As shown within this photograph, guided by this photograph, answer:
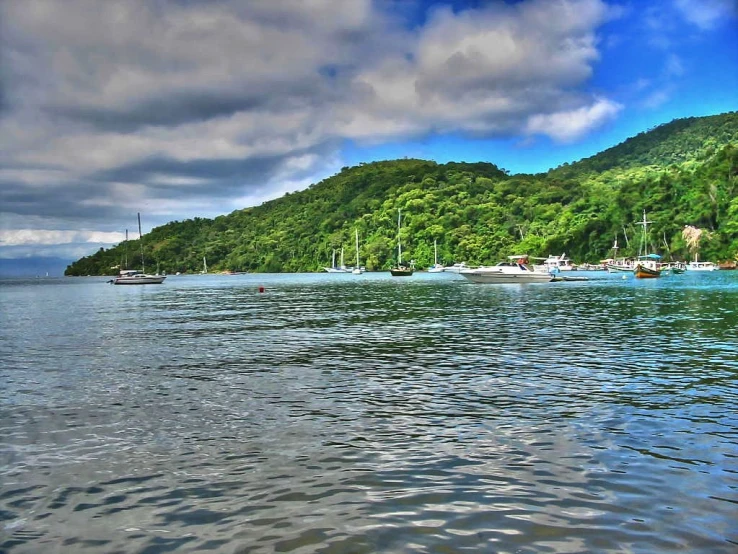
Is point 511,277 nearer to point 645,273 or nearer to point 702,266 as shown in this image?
point 645,273

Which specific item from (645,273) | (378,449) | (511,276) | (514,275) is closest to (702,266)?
(645,273)

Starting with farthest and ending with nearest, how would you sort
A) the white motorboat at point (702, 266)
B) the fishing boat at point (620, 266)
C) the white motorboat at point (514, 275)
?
the fishing boat at point (620, 266) → the white motorboat at point (702, 266) → the white motorboat at point (514, 275)

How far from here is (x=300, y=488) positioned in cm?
996

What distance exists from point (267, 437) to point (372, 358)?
11.4 m

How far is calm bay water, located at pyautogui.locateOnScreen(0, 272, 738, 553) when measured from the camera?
8328 millimetres

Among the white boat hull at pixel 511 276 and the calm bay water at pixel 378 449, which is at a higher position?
the white boat hull at pixel 511 276

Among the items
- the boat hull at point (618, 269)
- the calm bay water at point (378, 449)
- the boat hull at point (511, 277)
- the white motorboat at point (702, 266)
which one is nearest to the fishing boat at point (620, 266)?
the boat hull at point (618, 269)

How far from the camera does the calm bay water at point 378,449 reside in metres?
8.33

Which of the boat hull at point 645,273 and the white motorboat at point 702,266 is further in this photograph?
the white motorboat at point 702,266

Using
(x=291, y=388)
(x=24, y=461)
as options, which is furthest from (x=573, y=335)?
(x=24, y=461)

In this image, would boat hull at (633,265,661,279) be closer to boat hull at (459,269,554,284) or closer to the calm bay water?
boat hull at (459,269,554,284)

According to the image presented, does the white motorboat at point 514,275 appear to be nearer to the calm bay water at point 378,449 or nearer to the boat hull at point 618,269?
the boat hull at point 618,269

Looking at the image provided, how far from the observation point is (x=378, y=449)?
11992 millimetres

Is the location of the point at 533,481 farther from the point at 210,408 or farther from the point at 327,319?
the point at 327,319
